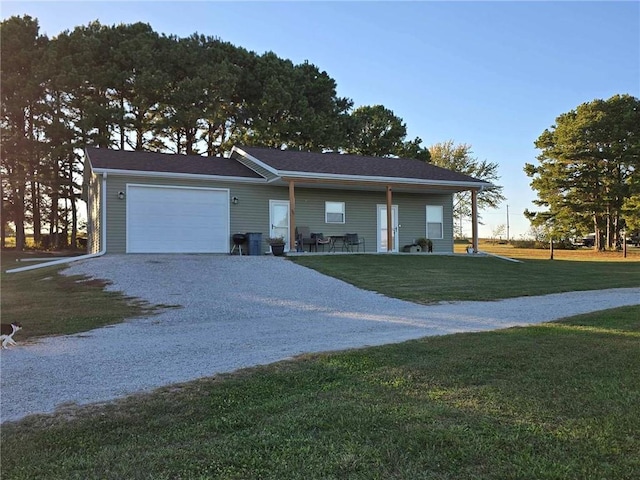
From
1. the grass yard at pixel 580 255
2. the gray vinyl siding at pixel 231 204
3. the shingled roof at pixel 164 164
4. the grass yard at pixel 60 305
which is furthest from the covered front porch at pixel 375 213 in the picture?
the grass yard at pixel 60 305

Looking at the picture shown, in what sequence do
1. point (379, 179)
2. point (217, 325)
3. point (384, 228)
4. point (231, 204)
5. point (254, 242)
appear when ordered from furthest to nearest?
point (384, 228) → point (379, 179) → point (231, 204) → point (254, 242) → point (217, 325)

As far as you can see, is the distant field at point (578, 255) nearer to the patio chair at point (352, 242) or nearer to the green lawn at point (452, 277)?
the green lawn at point (452, 277)

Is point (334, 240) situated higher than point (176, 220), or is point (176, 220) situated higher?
point (176, 220)

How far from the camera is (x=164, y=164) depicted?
654 inches

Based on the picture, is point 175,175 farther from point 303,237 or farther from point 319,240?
point 319,240

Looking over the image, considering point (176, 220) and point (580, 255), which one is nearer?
point (176, 220)

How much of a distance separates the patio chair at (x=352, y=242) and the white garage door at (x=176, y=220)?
14.8 ft

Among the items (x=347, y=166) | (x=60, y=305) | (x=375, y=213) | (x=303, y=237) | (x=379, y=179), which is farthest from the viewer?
(x=375, y=213)

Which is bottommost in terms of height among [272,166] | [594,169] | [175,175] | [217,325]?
[217,325]

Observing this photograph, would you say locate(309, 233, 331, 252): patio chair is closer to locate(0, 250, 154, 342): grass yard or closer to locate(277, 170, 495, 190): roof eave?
locate(277, 170, 495, 190): roof eave

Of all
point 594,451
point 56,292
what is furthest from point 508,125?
point 594,451

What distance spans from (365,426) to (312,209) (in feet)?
50.4

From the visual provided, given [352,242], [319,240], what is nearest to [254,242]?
[319,240]

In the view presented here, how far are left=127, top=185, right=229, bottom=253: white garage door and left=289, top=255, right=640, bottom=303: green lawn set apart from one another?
3274 mm
